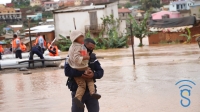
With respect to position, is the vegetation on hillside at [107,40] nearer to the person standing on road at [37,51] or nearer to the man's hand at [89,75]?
the person standing on road at [37,51]

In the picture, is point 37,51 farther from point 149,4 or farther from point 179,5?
point 149,4

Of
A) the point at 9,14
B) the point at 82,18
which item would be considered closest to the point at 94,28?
the point at 82,18

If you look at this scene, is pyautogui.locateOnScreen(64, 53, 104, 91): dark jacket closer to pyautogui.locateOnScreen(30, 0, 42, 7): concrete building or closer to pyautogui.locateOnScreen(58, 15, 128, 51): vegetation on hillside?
pyautogui.locateOnScreen(58, 15, 128, 51): vegetation on hillside

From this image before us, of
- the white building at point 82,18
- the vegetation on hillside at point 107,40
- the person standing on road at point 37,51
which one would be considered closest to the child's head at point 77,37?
the person standing on road at point 37,51

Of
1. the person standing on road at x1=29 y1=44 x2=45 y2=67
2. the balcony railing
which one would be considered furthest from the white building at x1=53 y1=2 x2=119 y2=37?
the person standing on road at x1=29 y1=44 x2=45 y2=67

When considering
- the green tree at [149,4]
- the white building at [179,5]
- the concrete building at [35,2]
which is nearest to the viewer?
the white building at [179,5]

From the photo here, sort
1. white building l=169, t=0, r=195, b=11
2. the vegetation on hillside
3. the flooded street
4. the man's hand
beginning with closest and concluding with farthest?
the man's hand < the flooded street < the vegetation on hillside < white building l=169, t=0, r=195, b=11

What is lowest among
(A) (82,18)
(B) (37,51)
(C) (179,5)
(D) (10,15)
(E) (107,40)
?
(E) (107,40)

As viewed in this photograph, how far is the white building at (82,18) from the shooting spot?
138ft

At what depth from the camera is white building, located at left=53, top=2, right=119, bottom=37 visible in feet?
138

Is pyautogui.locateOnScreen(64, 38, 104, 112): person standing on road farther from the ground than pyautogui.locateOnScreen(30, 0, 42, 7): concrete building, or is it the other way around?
pyautogui.locateOnScreen(30, 0, 42, 7): concrete building

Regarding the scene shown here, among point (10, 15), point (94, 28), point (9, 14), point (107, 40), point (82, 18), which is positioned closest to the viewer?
point (107, 40)

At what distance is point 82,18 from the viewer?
4259cm

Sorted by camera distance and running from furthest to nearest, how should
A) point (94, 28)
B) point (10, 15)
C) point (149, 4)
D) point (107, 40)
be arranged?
1. point (149, 4)
2. point (10, 15)
3. point (94, 28)
4. point (107, 40)
